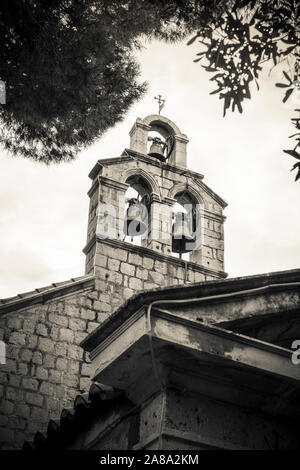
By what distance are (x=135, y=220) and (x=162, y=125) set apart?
7.48 ft

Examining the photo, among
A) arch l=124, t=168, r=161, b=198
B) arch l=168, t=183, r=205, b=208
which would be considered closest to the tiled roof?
arch l=124, t=168, r=161, b=198

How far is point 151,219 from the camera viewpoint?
9414 mm

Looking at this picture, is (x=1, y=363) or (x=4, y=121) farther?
(x=1, y=363)

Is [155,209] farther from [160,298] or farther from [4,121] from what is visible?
[160,298]

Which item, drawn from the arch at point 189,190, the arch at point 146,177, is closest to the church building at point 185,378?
the arch at point 146,177

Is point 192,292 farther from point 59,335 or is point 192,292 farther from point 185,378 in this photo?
point 59,335

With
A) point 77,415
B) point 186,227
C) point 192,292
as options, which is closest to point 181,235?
point 186,227

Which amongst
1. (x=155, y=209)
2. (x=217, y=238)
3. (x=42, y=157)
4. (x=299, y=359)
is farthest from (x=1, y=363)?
(x=299, y=359)

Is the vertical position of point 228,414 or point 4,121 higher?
point 4,121

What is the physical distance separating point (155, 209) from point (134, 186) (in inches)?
27.7

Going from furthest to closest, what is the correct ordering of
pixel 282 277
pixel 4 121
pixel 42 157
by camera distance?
pixel 42 157
pixel 4 121
pixel 282 277

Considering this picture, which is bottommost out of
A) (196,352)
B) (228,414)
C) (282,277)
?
(228,414)

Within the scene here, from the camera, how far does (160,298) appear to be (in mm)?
3814

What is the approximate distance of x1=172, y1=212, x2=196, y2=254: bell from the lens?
9.56 m
